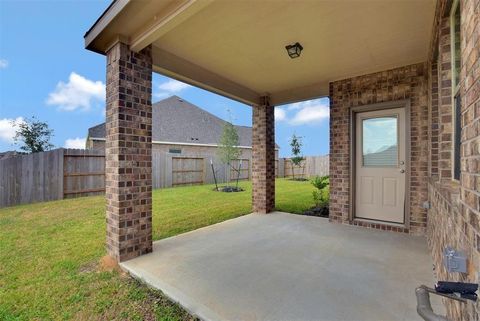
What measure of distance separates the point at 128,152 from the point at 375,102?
4.15m

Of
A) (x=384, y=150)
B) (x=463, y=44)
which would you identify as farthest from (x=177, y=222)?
(x=463, y=44)

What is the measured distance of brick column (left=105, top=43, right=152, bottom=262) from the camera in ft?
9.33

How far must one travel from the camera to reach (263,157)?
5664 millimetres

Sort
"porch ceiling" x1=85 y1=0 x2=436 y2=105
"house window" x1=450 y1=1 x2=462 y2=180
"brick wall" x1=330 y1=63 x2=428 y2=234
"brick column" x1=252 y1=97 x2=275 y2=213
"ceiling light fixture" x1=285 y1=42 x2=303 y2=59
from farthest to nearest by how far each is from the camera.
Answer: "brick column" x1=252 y1=97 x2=275 y2=213, "brick wall" x1=330 y1=63 x2=428 y2=234, "ceiling light fixture" x1=285 y1=42 x2=303 y2=59, "porch ceiling" x1=85 y1=0 x2=436 y2=105, "house window" x1=450 y1=1 x2=462 y2=180

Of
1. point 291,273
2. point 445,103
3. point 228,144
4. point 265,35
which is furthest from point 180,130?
point 445,103

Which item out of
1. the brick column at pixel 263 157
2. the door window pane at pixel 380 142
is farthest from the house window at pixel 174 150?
the door window pane at pixel 380 142

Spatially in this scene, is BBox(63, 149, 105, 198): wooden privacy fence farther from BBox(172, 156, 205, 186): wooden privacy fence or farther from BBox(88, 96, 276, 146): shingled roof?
BBox(88, 96, 276, 146): shingled roof

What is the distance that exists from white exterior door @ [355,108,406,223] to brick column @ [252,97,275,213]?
1906mm

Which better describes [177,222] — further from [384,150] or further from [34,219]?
[384,150]

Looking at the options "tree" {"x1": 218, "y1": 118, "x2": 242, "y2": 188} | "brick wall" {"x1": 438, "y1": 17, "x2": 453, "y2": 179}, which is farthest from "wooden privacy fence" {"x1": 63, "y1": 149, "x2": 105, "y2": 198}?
"brick wall" {"x1": 438, "y1": 17, "x2": 453, "y2": 179}

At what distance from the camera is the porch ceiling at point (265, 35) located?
95.5 inches

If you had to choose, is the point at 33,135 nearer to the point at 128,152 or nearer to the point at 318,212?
the point at 128,152

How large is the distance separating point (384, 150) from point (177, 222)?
13.8ft

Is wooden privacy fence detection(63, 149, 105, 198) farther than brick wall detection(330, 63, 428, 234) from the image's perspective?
Yes
